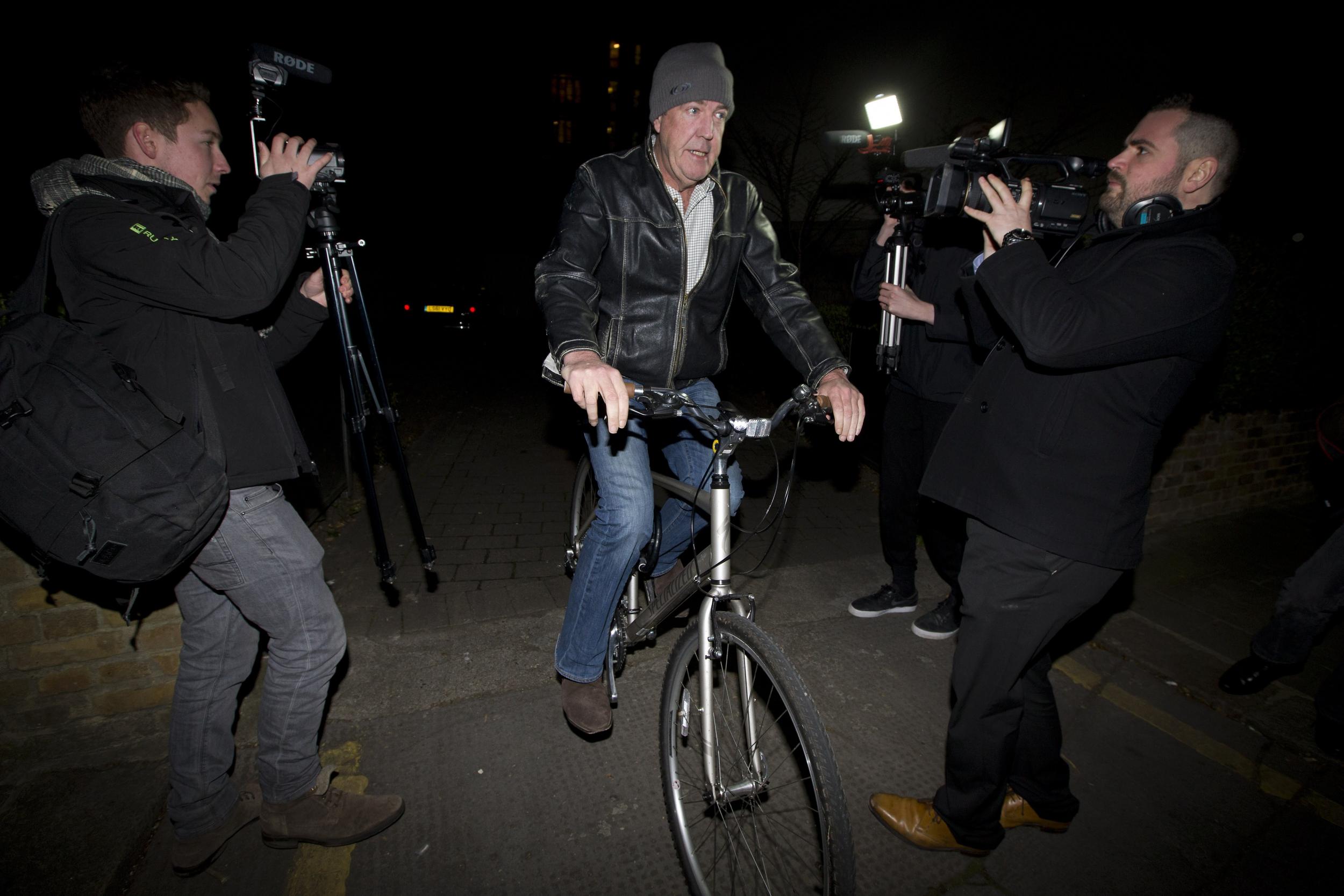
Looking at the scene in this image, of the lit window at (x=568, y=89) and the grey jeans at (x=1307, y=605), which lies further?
the lit window at (x=568, y=89)

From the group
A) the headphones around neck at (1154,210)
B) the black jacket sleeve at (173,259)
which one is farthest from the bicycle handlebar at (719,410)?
the headphones around neck at (1154,210)

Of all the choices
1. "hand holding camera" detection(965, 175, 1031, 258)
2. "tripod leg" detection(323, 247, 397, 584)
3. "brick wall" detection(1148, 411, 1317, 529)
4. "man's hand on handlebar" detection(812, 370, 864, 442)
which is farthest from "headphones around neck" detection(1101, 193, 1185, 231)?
"brick wall" detection(1148, 411, 1317, 529)

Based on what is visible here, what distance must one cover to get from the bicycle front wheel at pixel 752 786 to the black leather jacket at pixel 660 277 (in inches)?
41.0

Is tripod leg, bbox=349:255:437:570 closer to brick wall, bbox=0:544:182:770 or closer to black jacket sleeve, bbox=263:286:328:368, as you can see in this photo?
black jacket sleeve, bbox=263:286:328:368

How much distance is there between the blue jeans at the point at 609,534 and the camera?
7.99 ft

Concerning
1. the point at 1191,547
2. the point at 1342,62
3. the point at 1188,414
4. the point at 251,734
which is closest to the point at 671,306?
the point at 251,734

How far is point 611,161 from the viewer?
8.18 feet

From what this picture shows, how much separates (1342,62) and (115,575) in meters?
11.1

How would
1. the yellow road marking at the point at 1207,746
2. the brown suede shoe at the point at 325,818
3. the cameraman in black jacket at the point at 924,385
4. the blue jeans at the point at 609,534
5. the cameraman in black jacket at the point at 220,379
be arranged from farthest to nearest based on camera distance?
the cameraman in black jacket at the point at 924,385 < the yellow road marking at the point at 1207,746 < the blue jeans at the point at 609,534 < the brown suede shoe at the point at 325,818 < the cameraman in black jacket at the point at 220,379

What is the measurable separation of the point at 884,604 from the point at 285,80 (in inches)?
150

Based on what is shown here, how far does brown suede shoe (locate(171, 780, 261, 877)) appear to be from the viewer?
2.11 metres

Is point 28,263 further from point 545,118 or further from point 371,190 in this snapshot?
point 545,118

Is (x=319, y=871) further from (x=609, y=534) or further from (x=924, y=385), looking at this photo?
(x=924, y=385)

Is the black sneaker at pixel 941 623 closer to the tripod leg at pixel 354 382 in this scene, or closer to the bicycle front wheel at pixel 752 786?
the bicycle front wheel at pixel 752 786
